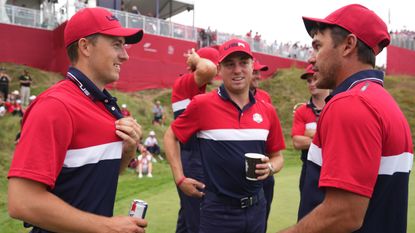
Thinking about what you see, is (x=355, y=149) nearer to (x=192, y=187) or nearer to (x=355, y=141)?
(x=355, y=141)

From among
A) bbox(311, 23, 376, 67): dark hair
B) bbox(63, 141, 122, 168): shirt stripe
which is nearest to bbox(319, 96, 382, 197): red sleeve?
bbox(311, 23, 376, 67): dark hair

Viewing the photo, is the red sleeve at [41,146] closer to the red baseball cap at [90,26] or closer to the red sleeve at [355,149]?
the red baseball cap at [90,26]

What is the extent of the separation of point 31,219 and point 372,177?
1.58m

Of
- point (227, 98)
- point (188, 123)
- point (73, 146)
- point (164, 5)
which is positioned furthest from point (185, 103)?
point (164, 5)

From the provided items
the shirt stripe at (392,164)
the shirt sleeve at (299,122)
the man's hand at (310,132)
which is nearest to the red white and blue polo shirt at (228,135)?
the man's hand at (310,132)

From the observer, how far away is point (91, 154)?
2.22 metres

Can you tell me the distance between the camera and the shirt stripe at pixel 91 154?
2.15 m

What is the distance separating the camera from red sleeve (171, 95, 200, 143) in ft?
12.9

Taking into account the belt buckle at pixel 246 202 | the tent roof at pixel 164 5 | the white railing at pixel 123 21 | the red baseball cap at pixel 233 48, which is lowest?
the belt buckle at pixel 246 202

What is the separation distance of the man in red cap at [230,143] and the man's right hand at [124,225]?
1444 millimetres

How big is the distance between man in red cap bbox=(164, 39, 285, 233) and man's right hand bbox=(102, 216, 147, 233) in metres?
1.44

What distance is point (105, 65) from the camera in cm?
250

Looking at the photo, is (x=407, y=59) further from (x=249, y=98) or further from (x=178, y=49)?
(x=249, y=98)

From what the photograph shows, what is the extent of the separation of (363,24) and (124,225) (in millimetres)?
1593
